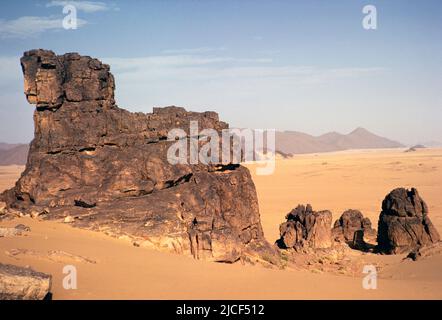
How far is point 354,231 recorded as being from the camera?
22.6 metres

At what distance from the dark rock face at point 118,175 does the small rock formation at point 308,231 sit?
287 cm

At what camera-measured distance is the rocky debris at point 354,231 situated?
2186 cm

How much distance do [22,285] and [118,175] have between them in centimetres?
731

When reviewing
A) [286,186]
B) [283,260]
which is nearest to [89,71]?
[283,260]

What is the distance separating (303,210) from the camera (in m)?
20.7

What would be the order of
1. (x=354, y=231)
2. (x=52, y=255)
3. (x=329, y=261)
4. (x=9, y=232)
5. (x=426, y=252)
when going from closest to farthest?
(x=52, y=255) < (x=9, y=232) < (x=426, y=252) < (x=329, y=261) < (x=354, y=231)

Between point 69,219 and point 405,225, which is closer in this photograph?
point 69,219

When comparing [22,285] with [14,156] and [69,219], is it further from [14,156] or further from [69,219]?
[14,156]

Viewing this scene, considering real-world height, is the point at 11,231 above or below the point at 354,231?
above

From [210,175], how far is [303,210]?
20.4ft

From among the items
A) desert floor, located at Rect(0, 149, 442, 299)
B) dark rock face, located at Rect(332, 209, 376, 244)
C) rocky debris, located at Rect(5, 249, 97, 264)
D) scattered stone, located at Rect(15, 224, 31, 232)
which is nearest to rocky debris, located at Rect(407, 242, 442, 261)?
desert floor, located at Rect(0, 149, 442, 299)

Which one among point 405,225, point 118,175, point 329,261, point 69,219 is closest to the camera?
point 69,219

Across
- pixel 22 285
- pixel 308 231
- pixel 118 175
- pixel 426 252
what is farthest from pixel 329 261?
pixel 22 285
